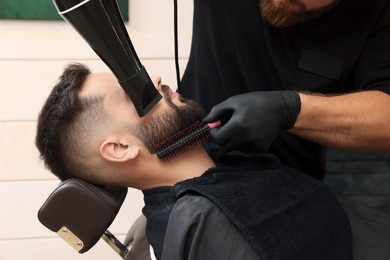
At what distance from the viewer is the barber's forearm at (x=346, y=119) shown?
119cm

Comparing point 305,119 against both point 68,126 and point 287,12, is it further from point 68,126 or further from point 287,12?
point 68,126

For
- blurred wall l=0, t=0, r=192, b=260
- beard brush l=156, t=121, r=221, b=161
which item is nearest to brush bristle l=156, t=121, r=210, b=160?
beard brush l=156, t=121, r=221, b=161

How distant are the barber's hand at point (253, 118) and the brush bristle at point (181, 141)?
2.3 inches

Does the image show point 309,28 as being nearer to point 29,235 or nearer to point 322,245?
point 322,245

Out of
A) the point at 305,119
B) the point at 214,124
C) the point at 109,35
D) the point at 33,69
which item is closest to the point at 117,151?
the point at 214,124

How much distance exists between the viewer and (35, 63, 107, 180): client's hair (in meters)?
1.26

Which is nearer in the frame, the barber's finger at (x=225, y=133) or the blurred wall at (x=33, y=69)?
the barber's finger at (x=225, y=133)

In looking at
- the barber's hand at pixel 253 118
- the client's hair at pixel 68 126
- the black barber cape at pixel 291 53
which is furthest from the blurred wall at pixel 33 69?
the barber's hand at pixel 253 118

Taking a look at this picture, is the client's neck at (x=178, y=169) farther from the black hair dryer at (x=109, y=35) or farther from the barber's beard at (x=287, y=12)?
the barber's beard at (x=287, y=12)

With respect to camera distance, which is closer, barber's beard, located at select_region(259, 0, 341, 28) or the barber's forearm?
the barber's forearm

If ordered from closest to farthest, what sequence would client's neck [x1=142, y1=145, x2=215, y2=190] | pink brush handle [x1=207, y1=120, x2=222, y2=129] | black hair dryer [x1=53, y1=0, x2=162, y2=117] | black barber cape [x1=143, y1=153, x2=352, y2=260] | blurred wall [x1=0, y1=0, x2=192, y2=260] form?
black hair dryer [x1=53, y1=0, x2=162, y2=117], black barber cape [x1=143, y1=153, x2=352, y2=260], pink brush handle [x1=207, y1=120, x2=222, y2=129], client's neck [x1=142, y1=145, x2=215, y2=190], blurred wall [x1=0, y1=0, x2=192, y2=260]

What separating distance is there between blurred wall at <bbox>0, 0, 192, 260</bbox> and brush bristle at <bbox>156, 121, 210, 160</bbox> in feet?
2.64

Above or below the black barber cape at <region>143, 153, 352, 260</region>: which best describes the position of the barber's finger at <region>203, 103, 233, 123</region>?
above

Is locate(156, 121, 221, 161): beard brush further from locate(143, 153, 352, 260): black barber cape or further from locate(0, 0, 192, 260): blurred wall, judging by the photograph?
locate(0, 0, 192, 260): blurred wall
